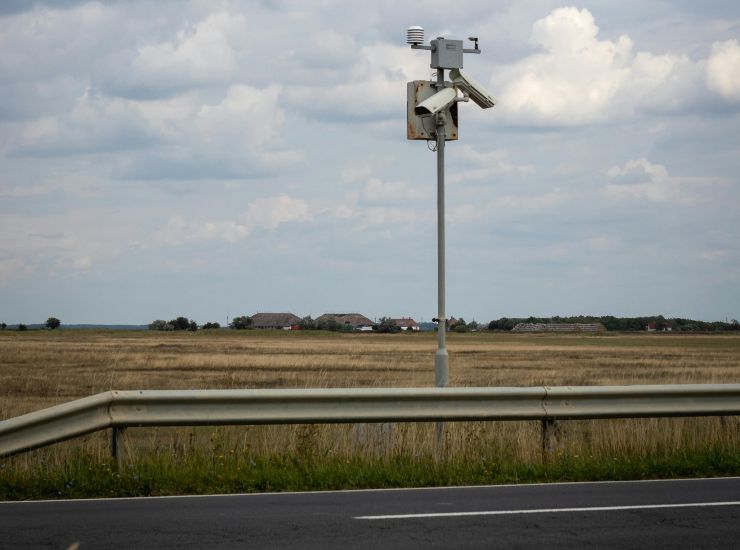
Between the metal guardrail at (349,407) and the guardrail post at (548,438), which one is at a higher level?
the metal guardrail at (349,407)

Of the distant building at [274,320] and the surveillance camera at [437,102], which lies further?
the distant building at [274,320]

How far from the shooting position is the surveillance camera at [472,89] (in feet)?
41.0

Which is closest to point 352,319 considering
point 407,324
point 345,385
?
point 407,324

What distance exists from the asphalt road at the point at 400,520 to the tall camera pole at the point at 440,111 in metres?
2.93

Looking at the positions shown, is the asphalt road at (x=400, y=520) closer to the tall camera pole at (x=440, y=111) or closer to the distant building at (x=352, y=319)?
the tall camera pole at (x=440, y=111)

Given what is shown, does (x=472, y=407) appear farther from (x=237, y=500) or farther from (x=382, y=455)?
(x=237, y=500)

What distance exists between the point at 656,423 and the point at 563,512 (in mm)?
4253

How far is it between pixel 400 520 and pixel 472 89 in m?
6.29

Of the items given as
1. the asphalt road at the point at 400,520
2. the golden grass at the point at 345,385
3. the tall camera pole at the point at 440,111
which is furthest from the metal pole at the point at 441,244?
the asphalt road at the point at 400,520

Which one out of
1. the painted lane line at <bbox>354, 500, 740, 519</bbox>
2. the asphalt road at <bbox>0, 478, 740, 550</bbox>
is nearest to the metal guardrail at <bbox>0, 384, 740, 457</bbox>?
the asphalt road at <bbox>0, 478, 740, 550</bbox>

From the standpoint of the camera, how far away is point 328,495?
31.3ft

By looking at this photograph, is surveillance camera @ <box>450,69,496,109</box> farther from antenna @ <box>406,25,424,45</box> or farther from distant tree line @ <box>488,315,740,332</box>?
distant tree line @ <box>488,315,740,332</box>

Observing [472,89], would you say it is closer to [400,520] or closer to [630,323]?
[400,520]

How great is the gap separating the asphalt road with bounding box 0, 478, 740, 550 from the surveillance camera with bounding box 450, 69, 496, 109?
5153mm
